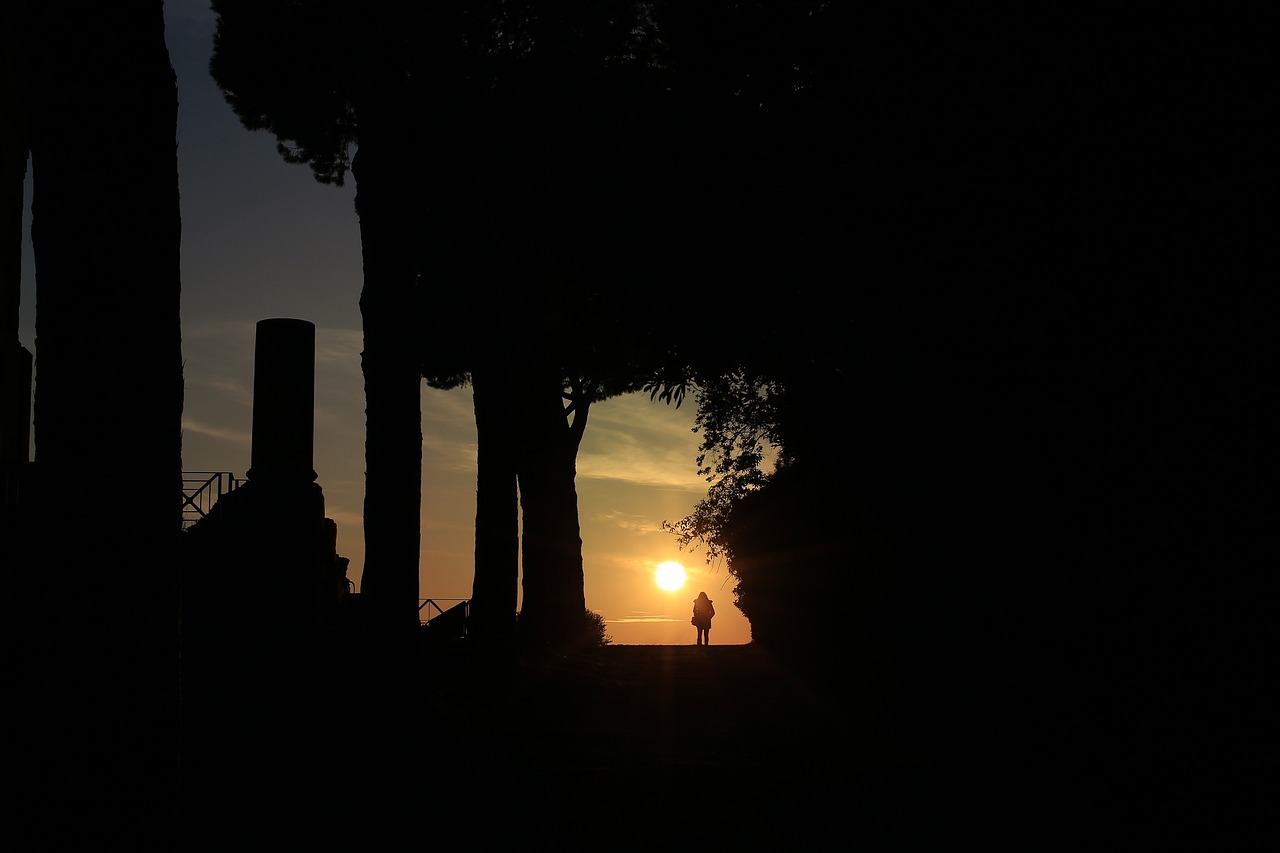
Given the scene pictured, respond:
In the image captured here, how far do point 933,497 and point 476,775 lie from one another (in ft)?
15.8

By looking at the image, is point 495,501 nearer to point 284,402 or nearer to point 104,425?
point 284,402

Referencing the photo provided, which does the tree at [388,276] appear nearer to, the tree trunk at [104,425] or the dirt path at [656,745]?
the dirt path at [656,745]

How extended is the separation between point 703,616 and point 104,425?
2535 centimetres

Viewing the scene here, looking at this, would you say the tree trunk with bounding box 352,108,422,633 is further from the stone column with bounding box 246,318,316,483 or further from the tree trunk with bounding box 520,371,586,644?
the tree trunk with bounding box 520,371,586,644

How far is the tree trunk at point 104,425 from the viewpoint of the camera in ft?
15.0

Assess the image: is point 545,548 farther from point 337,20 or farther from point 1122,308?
point 1122,308

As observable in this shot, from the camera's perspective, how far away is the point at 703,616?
95.6 feet

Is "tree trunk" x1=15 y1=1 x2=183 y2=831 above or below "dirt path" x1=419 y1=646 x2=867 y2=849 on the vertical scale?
above

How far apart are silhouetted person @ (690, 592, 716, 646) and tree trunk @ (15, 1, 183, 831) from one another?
24848 mm

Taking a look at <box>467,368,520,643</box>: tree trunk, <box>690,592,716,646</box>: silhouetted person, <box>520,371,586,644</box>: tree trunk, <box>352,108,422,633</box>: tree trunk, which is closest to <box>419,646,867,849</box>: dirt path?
<box>352,108,422,633</box>: tree trunk

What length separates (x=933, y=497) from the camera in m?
10.0

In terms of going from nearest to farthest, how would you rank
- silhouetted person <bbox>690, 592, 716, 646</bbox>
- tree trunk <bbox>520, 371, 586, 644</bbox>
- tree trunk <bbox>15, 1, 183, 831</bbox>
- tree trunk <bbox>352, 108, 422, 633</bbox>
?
tree trunk <bbox>15, 1, 183, 831</bbox>, tree trunk <bbox>352, 108, 422, 633</bbox>, tree trunk <bbox>520, 371, 586, 644</bbox>, silhouetted person <bbox>690, 592, 716, 646</bbox>

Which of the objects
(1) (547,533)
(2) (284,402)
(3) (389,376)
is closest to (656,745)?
(3) (389,376)

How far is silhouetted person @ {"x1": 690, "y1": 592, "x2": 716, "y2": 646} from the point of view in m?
29.0
